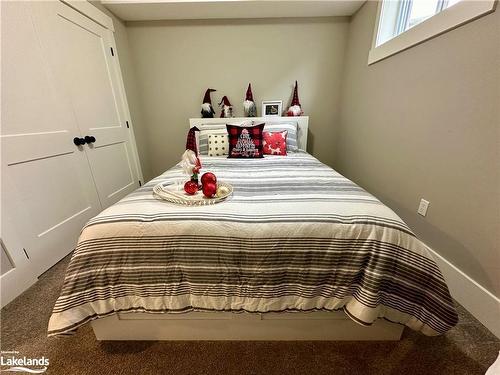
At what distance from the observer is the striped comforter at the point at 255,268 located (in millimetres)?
815

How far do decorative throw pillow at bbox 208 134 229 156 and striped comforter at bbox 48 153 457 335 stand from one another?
1.46 m

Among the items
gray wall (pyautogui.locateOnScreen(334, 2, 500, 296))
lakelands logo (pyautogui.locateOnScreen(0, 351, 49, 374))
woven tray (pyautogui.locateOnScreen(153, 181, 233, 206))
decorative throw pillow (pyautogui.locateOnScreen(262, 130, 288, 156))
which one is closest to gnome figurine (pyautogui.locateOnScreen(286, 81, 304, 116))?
decorative throw pillow (pyautogui.locateOnScreen(262, 130, 288, 156))

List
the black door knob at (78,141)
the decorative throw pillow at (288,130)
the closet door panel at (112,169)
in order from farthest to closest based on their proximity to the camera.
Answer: the decorative throw pillow at (288,130), the closet door panel at (112,169), the black door knob at (78,141)

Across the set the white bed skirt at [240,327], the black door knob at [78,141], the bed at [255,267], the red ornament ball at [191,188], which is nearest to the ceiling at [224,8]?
the black door knob at [78,141]

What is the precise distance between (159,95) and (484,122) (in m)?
3.19

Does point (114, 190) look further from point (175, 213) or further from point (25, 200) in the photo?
point (175, 213)

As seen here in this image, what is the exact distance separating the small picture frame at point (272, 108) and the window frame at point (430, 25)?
114 centimetres

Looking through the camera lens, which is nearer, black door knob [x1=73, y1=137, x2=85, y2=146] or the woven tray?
the woven tray

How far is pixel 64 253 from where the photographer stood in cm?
171

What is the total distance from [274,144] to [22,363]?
2.22 m

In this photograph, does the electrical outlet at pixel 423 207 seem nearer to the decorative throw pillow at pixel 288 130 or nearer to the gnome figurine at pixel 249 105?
the decorative throw pillow at pixel 288 130

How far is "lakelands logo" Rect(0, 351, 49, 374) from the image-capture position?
0.94 metres

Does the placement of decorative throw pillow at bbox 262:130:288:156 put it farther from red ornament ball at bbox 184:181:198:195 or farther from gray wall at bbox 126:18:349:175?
red ornament ball at bbox 184:181:198:195

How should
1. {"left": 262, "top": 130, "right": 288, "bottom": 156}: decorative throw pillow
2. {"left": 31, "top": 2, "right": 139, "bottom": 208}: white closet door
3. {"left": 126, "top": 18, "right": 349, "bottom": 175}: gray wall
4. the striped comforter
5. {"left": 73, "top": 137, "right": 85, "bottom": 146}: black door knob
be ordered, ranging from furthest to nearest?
{"left": 126, "top": 18, "right": 349, "bottom": 175}: gray wall, {"left": 262, "top": 130, "right": 288, "bottom": 156}: decorative throw pillow, {"left": 73, "top": 137, "right": 85, "bottom": 146}: black door knob, {"left": 31, "top": 2, "right": 139, "bottom": 208}: white closet door, the striped comforter
